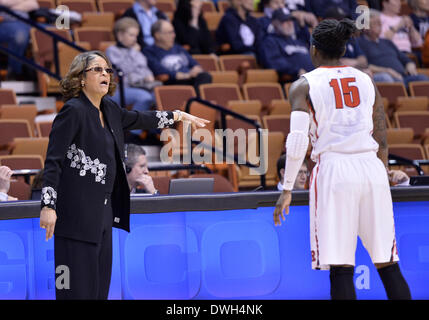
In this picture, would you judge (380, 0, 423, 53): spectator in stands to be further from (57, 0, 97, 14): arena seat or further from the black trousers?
the black trousers

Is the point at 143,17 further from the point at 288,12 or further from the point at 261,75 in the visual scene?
the point at 288,12

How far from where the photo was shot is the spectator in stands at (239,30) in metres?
11.1

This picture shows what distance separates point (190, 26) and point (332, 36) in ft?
23.1

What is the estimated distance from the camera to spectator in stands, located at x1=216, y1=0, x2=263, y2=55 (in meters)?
11.1

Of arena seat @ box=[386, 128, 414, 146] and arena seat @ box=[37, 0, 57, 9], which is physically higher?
arena seat @ box=[37, 0, 57, 9]

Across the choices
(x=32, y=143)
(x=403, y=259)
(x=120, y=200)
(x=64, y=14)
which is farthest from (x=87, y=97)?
(x=64, y=14)

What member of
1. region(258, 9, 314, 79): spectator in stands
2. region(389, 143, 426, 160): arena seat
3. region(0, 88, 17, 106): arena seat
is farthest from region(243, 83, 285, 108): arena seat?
region(0, 88, 17, 106): arena seat

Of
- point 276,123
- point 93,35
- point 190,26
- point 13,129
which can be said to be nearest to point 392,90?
point 276,123

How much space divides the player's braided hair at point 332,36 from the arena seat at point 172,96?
16.5 ft

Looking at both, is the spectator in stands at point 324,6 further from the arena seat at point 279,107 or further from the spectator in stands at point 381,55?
the arena seat at point 279,107

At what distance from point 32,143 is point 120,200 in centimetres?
390

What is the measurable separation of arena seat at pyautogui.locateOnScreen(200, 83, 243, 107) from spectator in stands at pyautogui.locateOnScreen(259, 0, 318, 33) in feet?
5.42

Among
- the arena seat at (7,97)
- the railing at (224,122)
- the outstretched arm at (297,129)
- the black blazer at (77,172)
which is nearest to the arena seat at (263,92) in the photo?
the railing at (224,122)

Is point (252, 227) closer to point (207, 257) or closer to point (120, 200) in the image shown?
point (207, 257)
